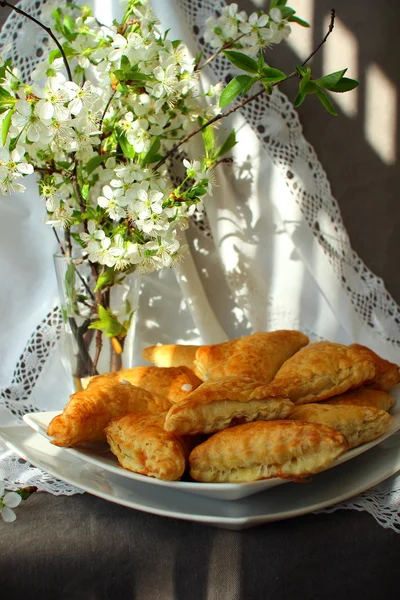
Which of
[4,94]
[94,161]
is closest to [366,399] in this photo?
[94,161]

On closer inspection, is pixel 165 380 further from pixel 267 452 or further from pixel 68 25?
pixel 68 25

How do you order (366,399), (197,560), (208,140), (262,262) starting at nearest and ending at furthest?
(197,560) < (366,399) < (208,140) < (262,262)

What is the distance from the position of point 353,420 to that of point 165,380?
312mm

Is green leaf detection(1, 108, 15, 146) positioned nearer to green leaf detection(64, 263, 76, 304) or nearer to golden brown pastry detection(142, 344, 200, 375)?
green leaf detection(64, 263, 76, 304)

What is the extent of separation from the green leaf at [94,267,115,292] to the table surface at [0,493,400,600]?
0.39 metres

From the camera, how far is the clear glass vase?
1.12 metres

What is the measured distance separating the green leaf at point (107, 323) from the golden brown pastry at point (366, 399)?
364 mm

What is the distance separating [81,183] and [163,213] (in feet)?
0.65

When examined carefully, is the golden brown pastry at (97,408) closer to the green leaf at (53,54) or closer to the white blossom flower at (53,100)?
the white blossom flower at (53,100)

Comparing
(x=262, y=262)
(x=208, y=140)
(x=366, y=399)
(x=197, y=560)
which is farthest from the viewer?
(x=262, y=262)

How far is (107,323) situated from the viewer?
3.66 feet

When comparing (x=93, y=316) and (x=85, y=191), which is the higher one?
(x=85, y=191)

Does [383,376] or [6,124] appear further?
[383,376]

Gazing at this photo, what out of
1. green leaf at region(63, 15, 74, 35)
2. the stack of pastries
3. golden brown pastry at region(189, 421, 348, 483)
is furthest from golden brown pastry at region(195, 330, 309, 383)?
green leaf at region(63, 15, 74, 35)
